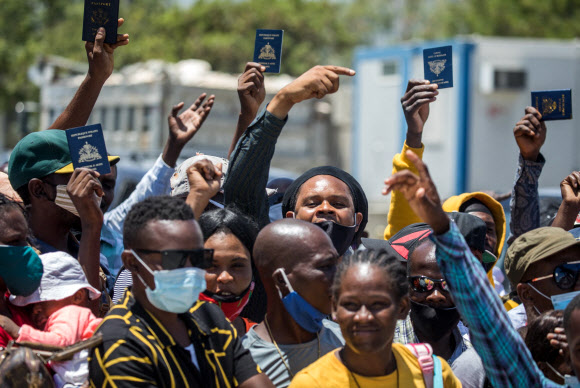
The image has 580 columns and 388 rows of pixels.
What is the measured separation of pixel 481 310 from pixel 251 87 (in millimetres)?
2329

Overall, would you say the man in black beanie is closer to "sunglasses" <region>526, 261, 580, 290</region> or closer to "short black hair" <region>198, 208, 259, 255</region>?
"short black hair" <region>198, 208, 259, 255</region>

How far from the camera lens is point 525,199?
210 inches

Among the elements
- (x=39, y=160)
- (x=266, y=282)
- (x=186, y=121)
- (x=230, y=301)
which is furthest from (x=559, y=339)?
(x=186, y=121)

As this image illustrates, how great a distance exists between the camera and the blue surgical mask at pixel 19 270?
3.64 metres

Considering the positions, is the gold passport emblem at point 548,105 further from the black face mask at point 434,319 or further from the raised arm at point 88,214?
the raised arm at point 88,214

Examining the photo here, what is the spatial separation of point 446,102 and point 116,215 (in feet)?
33.5

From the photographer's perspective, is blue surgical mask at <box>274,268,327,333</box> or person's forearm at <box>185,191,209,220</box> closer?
blue surgical mask at <box>274,268,327,333</box>

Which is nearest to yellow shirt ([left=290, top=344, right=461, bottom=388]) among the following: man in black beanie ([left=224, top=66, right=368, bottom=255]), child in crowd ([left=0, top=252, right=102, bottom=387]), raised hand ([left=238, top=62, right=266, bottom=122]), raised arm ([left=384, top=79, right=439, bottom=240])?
child in crowd ([left=0, top=252, right=102, bottom=387])

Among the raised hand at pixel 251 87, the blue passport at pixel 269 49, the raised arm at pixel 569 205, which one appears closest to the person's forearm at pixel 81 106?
the raised hand at pixel 251 87

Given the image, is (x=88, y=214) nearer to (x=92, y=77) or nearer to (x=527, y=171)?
(x=92, y=77)

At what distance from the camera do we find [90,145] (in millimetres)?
4270

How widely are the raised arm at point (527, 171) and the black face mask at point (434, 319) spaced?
154cm

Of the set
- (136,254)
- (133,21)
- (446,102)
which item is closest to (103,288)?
(136,254)

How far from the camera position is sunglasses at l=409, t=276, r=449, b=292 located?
13.2 ft
